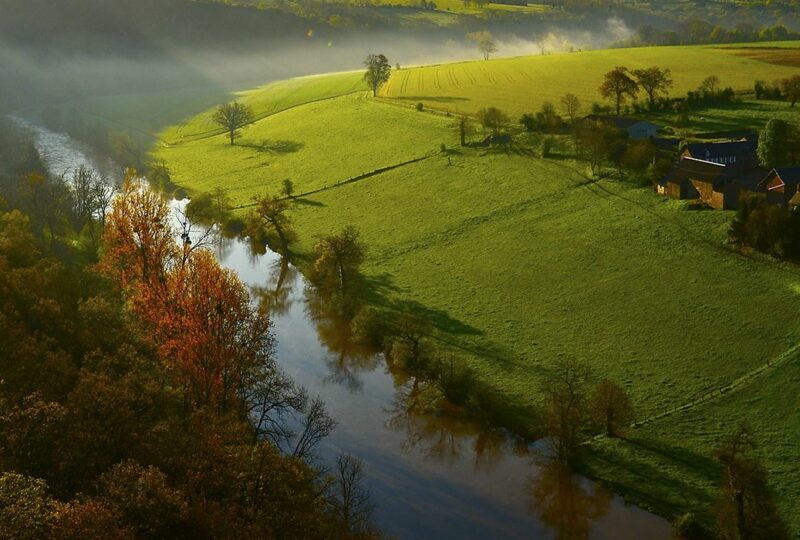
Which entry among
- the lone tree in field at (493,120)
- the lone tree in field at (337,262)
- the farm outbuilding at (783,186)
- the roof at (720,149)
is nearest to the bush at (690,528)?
the lone tree in field at (337,262)

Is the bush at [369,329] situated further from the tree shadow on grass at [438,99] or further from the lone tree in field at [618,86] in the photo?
the tree shadow on grass at [438,99]

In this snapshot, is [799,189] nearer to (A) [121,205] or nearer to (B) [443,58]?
(A) [121,205]

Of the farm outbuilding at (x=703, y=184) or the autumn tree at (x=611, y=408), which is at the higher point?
the farm outbuilding at (x=703, y=184)

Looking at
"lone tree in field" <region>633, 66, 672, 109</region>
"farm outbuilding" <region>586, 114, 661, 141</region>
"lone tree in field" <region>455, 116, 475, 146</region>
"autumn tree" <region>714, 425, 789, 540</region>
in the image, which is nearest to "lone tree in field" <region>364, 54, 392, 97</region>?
"lone tree in field" <region>455, 116, 475, 146</region>

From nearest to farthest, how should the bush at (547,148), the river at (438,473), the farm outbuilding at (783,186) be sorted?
the river at (438,473) < the farm outbuilding at (783,186) < the bush at (547,148)

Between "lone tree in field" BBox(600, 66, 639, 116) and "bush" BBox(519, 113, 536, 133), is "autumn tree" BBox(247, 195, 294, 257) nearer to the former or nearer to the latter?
"bush" BBox(519, 113, 536, 133)

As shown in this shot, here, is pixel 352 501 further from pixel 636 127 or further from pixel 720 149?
pixel 636 127
